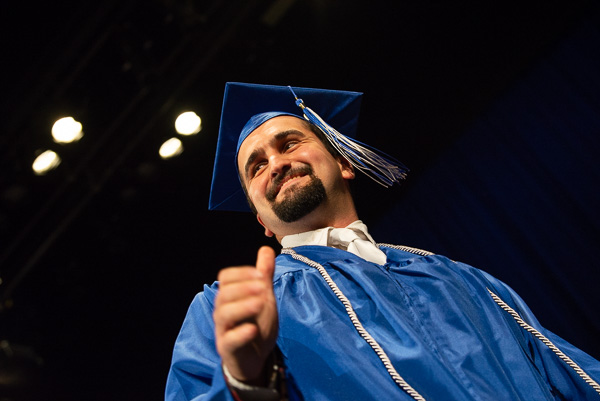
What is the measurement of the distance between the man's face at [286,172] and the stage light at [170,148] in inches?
49.6

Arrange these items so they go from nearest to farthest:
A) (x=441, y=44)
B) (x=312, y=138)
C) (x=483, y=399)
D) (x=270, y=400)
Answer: (x=270, y=400) → (x=483, y=399) → (x=312, y=138) → (x=441, y=44)

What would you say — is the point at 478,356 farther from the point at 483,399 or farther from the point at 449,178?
the point at 449,178

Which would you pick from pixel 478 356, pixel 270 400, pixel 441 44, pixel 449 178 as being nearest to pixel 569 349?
pixel 478 356

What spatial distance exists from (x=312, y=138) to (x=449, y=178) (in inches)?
54.0

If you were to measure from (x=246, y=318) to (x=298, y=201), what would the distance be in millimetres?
686

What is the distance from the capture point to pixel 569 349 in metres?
1.04

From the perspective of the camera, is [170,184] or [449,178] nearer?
[449,178]

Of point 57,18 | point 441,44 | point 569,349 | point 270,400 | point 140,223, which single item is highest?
point 57,18

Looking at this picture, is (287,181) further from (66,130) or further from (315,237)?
(66,130)

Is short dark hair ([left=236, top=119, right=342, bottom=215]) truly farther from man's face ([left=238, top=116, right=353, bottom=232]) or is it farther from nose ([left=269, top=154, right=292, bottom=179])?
nose ([left=269, top=154, right=292, bottom=179])

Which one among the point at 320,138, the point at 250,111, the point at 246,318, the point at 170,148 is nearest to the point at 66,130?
the point at 170,148

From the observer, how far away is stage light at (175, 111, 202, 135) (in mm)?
2559

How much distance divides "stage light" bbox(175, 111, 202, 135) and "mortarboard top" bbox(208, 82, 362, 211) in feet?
3.39

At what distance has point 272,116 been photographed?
152 centimetres
